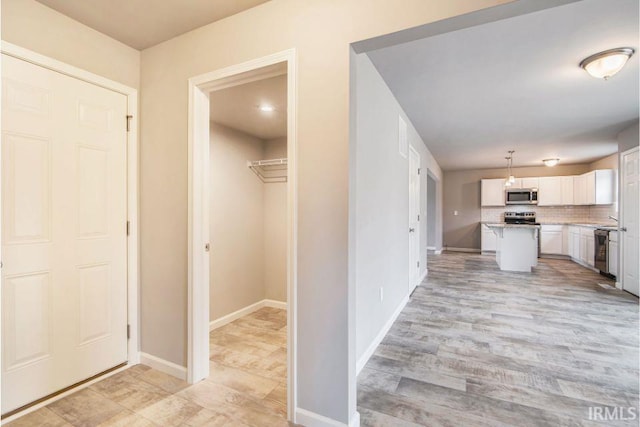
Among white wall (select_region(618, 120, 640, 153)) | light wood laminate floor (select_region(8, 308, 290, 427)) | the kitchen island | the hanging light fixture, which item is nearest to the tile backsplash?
the hanging light fixture

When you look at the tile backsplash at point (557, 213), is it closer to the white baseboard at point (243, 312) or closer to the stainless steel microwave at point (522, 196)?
the stainless steel microwave at point (522, 196)

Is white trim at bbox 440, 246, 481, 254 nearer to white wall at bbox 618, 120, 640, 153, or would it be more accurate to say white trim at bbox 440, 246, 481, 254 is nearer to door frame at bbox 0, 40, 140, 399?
white wall at bbox 618, 120, 640, 153

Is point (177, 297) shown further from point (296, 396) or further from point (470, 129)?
point (470, 129)

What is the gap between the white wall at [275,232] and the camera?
13.3 feet

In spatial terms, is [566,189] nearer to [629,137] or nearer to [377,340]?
[629,137]

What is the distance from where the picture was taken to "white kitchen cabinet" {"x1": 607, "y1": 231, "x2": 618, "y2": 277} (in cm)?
505

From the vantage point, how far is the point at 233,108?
119 inches

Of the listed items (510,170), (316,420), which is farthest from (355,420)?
(510,170)

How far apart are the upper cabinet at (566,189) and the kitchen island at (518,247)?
2248mm

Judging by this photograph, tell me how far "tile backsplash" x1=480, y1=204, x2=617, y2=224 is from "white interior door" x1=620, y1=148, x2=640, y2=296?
127 inches

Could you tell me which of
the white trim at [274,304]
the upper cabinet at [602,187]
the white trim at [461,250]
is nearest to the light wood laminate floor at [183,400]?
the white trim at [274,304]

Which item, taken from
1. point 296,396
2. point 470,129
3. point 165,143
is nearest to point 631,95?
point 470,129

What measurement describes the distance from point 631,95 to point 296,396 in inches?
187

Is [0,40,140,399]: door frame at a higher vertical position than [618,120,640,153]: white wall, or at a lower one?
lower
